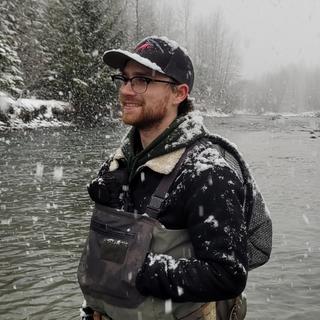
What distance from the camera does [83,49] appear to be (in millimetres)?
31969

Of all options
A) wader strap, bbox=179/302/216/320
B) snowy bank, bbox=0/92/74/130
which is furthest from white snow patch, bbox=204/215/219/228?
snowy bank, bbox=0/92/74/130

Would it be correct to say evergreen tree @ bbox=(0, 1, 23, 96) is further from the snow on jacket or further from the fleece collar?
the snow on jacket

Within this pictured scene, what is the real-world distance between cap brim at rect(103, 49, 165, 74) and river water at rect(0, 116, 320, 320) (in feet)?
10.9

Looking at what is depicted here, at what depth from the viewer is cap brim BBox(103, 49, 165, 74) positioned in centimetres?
220

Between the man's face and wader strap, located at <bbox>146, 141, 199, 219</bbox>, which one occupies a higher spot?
the man's face

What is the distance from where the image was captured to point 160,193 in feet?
6.71

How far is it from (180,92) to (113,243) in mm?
868

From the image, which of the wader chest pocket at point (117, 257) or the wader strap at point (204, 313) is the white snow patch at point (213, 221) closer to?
the wader chest pocket at point (117, 257)


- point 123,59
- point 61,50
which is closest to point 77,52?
Answer: point 61,50

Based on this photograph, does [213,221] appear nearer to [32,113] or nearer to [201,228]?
[201,228]

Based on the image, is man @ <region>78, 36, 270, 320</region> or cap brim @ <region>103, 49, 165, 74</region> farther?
cap brim @ <region>103, 49, 165, 74</region>

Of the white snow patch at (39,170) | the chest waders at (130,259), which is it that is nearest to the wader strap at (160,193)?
the chest waders at (130,259)

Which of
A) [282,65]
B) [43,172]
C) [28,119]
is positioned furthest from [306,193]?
[282,65]

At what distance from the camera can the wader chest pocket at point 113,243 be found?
197cm
